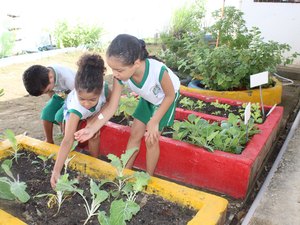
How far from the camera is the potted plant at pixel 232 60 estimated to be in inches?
154

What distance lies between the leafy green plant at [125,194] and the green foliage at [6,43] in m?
4.77

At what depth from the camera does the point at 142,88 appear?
237cm

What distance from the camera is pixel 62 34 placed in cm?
713

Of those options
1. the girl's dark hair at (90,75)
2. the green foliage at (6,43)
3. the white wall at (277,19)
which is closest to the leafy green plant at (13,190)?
the girl's dark hair at (90,75)

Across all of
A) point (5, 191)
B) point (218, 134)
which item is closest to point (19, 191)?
point (5, 191)

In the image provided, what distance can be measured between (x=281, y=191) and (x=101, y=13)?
6.48m

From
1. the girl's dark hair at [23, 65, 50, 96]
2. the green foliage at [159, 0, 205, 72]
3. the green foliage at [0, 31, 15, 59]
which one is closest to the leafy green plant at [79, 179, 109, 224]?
the girl's dark hair at [23, 65, 50, 96]

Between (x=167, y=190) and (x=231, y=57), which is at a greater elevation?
(x=231, y=57)

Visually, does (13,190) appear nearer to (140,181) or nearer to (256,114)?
(140,181)

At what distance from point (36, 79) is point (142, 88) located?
0.90 m

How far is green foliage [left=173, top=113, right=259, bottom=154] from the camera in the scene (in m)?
2.68

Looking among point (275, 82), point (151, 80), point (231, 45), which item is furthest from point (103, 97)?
point (275, 82)

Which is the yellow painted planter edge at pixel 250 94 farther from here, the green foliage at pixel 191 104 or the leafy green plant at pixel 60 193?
the leafy green plant at pixel 60 193

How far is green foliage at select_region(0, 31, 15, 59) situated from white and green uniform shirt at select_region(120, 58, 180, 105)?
4447 millimetres
